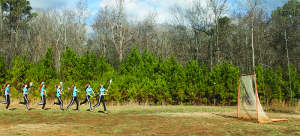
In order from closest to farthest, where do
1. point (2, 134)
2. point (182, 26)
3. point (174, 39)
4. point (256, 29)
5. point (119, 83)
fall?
point (2, 134)
point (119, 83)
point (256, 29)
point (182, 26)
point (174, 39)

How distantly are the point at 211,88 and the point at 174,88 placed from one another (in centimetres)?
336

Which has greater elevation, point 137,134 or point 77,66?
point 77,66

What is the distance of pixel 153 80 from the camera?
22422mm

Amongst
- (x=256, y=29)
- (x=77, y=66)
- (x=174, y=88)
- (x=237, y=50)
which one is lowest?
(x=174, y=88)

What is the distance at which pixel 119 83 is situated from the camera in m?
21.1

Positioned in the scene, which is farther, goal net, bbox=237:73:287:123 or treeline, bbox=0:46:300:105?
treeline, bbox=0:46:300:105

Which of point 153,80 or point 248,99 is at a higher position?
point 153,80

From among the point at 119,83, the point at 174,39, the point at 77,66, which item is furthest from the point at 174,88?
the point at 174,39

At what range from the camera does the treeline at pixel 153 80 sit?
21.0m

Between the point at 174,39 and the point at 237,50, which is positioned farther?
the point at 174,39

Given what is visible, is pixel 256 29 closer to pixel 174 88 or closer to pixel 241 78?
pixel 174 88

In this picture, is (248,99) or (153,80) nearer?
(248,99)

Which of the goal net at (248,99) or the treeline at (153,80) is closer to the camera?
the goal net at (248,99)

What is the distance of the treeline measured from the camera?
20969 millimetres
